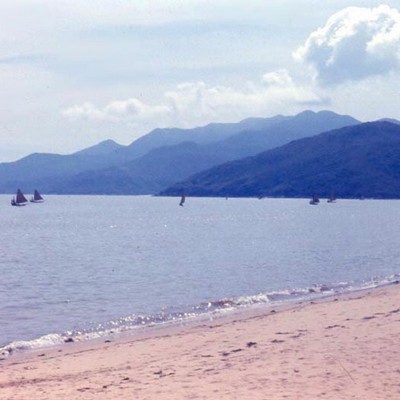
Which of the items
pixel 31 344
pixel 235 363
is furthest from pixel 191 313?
pixel 235 363

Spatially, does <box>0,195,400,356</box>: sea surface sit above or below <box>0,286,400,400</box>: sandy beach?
below

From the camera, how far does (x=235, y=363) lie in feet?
51.9

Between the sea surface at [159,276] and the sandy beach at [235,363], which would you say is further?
the sea surface at [159,276]

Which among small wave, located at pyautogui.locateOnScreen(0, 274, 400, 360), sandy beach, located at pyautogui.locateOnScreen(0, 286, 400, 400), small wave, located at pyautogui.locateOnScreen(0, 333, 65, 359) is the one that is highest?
sandy beach, located at pyautogui.locateOnScreen(0, 286, 400, 400)

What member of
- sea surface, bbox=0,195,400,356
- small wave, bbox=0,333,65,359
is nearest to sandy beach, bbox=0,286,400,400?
small wave, bbox=0,333,65,359

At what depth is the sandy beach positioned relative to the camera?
1330cm

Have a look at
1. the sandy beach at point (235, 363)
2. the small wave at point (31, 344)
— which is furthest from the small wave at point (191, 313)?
the sandy beach at point (235, 363)

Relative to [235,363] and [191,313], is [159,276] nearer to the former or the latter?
[191,313]

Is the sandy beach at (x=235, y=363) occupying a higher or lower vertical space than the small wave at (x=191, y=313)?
higher

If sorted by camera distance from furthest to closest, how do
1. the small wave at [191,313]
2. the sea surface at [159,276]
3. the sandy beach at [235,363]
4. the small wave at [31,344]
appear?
the sea surface at [159,276], the small wave at [191,313], the small wave at [31,344], the sandy beach at [235,363]

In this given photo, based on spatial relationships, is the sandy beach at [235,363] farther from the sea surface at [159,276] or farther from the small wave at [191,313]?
the sea surface at [159,276]

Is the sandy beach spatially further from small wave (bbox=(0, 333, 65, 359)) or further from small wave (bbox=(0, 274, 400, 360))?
small wave (bbox=(0, 274, 400, 360))

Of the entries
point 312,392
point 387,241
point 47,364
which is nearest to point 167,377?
point 312,392

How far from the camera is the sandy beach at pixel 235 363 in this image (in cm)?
1330
